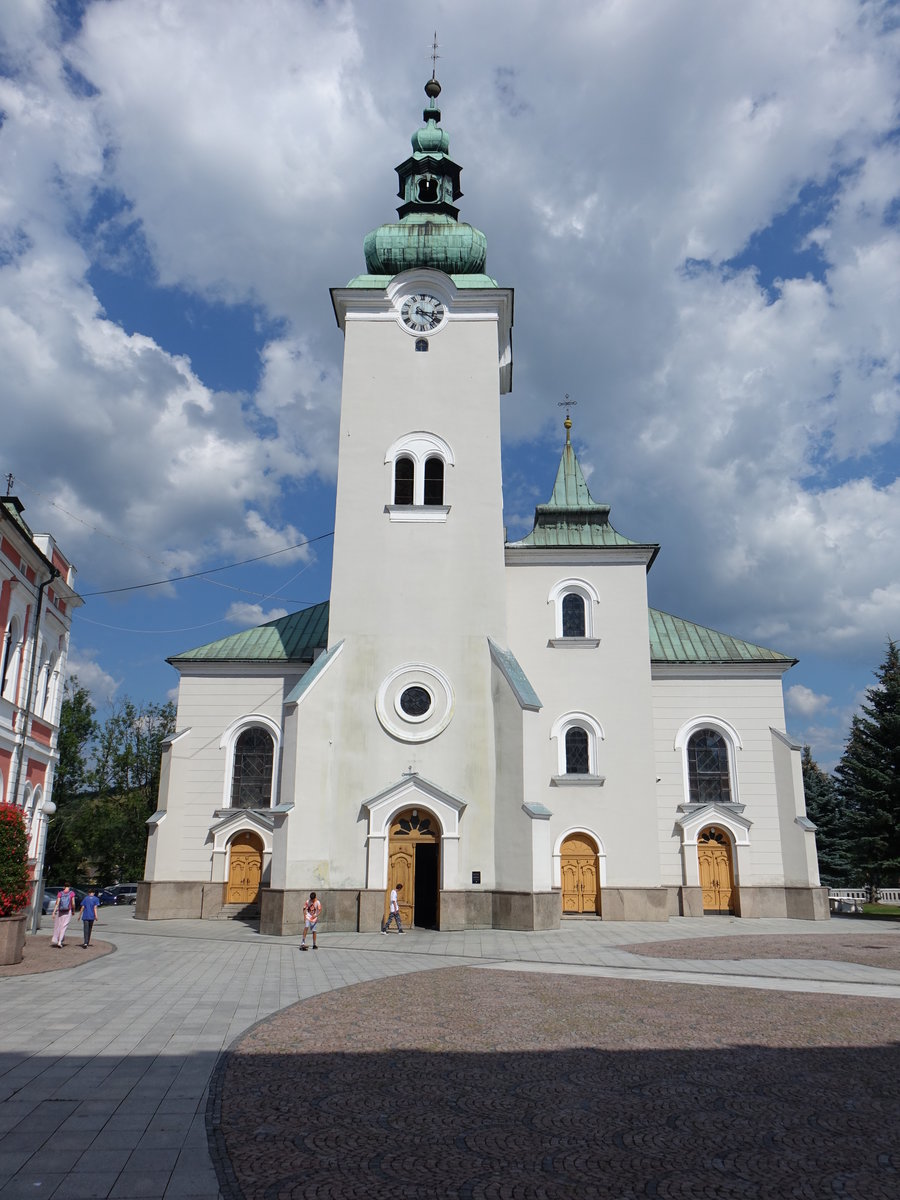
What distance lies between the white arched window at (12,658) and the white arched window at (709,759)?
2036 cm

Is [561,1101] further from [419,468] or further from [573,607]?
[573,607]

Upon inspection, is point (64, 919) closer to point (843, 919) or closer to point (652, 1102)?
point (652, 1102)

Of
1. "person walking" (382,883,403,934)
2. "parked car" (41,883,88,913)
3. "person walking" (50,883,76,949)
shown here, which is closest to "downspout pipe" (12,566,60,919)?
"person walking" (50,883,76,949)

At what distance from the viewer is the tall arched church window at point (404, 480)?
28.0 metres

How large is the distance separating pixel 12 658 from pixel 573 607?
17.0 m

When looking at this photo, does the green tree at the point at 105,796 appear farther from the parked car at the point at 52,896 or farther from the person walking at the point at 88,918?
the person walking at the point at 88,918

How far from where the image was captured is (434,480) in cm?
2814

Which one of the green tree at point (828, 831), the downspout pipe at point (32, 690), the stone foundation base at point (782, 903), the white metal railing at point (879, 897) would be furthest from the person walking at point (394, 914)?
the green tree at point (828, 831)

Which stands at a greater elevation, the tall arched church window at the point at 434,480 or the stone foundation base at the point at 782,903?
the tall arched church window at the point at 434,480

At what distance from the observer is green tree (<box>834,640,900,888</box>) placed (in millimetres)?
31047

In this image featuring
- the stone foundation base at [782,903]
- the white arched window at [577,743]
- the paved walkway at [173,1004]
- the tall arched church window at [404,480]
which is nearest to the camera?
the paved walkway at [173,1004]

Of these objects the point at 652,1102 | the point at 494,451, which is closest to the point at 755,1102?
the point at 652,1102

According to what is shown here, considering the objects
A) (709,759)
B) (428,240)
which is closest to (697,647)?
(709,759)

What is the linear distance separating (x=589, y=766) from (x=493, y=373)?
512 inches
